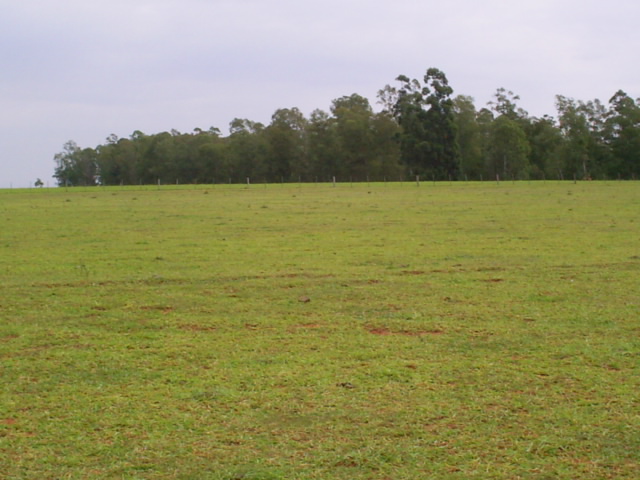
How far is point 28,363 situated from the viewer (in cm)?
639

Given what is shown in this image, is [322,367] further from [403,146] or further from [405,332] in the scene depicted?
[403,146]

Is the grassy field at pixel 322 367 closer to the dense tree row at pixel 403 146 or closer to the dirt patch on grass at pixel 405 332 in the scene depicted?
the dirt patch on grass at pixel 405 332

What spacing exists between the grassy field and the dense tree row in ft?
236

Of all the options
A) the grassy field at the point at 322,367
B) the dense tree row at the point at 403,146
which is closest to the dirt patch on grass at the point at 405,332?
the grassy field at the point at 322,367

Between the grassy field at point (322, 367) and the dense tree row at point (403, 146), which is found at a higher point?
the dense tree row at point (403, 146)

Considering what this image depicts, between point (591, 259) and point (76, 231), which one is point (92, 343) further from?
point (76, 231)

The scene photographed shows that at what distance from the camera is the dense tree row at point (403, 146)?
8719 cm

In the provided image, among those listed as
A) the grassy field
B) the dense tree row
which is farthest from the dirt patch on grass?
the dense tree row

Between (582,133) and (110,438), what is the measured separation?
94284 millimetres

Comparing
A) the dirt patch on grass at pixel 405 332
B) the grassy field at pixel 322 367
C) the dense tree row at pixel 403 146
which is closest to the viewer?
the grassy field at pixel 322 367

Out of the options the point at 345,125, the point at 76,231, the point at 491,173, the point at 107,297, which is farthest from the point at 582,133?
the point at 107,297

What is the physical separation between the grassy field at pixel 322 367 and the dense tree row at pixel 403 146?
71801mm

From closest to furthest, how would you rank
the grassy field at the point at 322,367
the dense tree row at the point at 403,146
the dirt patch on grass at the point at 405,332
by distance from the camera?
1. the grassy field at the point at 322,367
2. the dirt patch on grass at the point at 405,332
3. the dense tree row at the point at 403,146

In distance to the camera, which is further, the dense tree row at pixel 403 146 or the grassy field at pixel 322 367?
the dense tree row at pixel 403 146
